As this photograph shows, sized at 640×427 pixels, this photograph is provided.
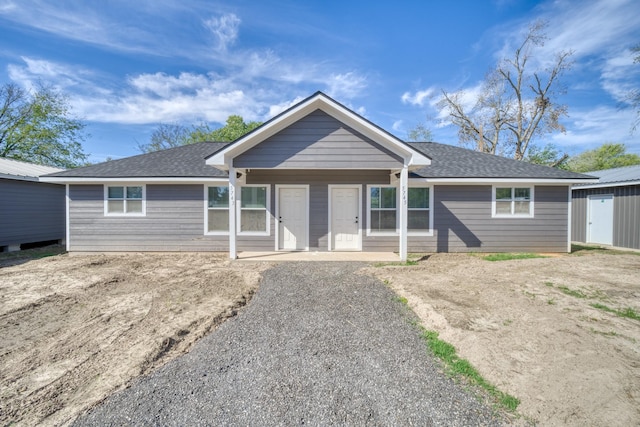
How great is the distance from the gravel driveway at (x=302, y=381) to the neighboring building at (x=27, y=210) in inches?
473

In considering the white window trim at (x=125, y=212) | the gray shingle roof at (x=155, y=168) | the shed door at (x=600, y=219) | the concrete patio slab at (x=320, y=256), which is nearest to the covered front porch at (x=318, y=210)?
the concrete patio slab at (x=320, y=256)

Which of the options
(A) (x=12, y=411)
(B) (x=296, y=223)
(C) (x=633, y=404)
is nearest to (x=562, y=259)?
(C) (x=633, y=404)

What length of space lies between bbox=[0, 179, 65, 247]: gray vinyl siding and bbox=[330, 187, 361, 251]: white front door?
39.3ft

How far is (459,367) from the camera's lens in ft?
9.47

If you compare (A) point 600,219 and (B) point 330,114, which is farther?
(A) point 600,219

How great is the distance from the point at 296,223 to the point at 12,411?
7.76 meters

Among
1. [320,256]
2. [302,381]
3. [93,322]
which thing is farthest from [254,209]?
[302,381]

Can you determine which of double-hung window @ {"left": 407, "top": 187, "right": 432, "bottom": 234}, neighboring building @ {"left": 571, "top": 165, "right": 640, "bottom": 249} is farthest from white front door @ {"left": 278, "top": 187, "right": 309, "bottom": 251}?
neighboring building @ {"left": 571, "top": 165, "right": 640, "bottom": 249}

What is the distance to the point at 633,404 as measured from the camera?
230 cm

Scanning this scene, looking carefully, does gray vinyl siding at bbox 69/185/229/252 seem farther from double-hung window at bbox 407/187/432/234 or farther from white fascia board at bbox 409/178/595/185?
white fascia board at bbox 409/178/595/185

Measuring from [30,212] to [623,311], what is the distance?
17817 millimetres

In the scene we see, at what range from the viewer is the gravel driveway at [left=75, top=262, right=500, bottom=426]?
221 centimetres

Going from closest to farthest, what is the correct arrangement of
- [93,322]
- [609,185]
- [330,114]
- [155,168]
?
1. [93,322]
2. [330,114]
3. [155,168]
4. [609,185]

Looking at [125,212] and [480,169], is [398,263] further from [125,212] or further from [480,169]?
[125,212]
